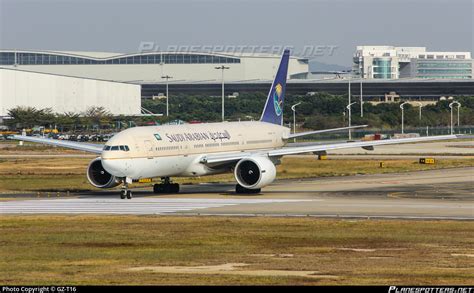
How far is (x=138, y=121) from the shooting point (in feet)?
625

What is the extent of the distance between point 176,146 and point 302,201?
9.23m

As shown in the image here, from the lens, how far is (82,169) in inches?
3563

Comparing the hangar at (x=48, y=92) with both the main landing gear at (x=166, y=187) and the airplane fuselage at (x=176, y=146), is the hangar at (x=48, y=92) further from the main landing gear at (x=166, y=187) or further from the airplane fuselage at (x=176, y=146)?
the main landing gear at (x=166, y=187)

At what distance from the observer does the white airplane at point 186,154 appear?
60.0m

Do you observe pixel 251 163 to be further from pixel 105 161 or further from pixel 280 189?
pixel 105 161

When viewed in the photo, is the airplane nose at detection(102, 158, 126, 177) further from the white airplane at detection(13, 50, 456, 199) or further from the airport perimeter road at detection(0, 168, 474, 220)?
the airport perimeter road at detection(0, 168, 474, 220)

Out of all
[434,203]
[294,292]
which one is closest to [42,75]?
[434,203]

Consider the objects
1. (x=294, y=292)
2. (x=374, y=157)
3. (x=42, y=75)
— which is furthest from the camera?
(x=42, y=75)

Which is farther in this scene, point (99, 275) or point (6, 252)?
point (6, 252)

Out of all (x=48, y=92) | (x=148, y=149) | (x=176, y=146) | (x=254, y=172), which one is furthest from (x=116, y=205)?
(x=48, y=92)

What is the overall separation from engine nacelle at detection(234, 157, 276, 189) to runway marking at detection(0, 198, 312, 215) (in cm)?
316

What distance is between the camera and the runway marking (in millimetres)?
55062

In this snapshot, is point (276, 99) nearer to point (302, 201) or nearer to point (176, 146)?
point (176, 146)

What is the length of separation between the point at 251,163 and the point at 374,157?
4618 centimetres
